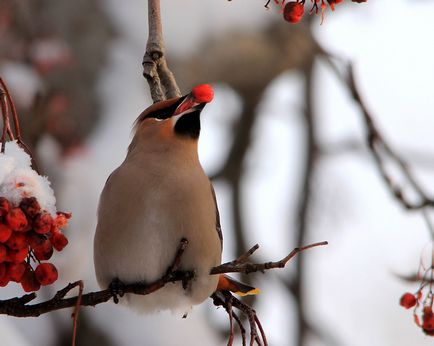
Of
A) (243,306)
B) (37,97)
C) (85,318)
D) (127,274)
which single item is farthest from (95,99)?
(243,306)

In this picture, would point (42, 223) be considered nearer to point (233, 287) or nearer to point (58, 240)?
point (58, 240)

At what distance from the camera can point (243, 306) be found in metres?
2.15

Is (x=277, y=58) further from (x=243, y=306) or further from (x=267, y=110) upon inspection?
(x=243, y=306)

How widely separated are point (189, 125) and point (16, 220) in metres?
0.84

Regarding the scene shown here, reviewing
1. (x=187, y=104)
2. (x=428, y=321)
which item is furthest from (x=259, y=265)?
(x=428, y=321)

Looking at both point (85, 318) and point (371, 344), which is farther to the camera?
point (371, 344)

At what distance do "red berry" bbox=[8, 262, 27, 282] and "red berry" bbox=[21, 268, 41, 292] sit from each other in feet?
0.08

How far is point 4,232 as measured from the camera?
5.98 feet

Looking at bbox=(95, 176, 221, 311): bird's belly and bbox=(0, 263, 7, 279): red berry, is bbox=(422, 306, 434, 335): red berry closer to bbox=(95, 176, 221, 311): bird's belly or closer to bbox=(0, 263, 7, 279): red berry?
bbox=(95, 176, 221, 311): bird's belly

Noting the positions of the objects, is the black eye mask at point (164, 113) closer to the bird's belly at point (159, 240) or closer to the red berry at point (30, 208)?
the bird's belly at point (159, 240)

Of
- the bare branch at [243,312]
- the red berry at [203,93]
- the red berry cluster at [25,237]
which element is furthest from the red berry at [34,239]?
the red berry at [203,93]

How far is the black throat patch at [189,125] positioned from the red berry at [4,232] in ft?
2.67

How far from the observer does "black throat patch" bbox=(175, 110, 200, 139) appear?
2.54 m

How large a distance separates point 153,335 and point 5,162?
169 centimetres
